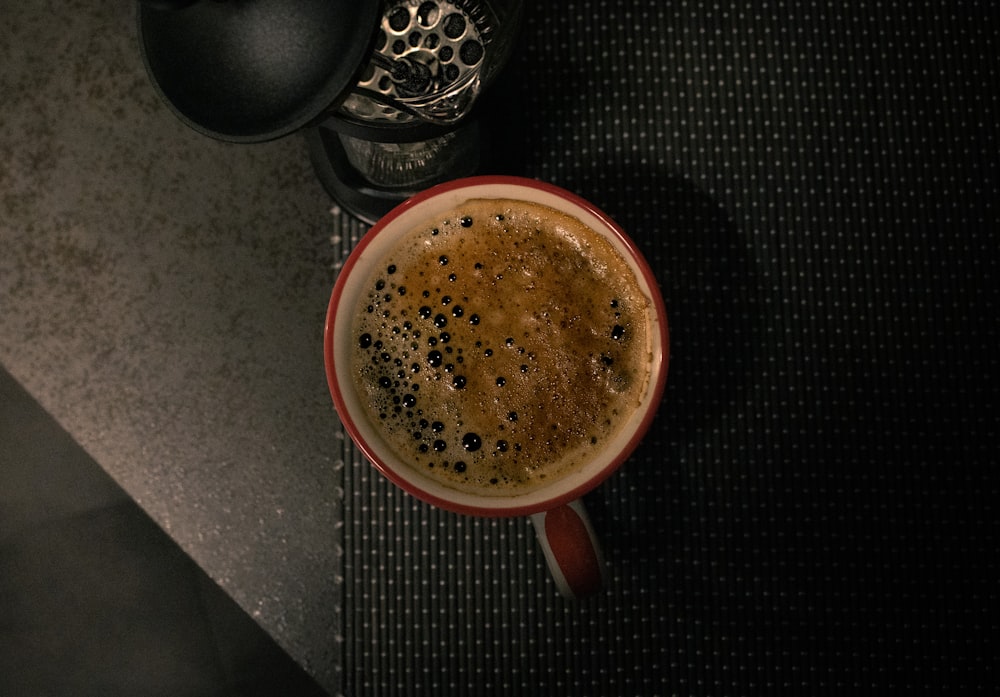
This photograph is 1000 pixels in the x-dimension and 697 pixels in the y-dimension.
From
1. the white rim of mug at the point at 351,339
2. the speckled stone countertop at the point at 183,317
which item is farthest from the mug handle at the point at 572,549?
the speckled stone countertop at the point at 183,317

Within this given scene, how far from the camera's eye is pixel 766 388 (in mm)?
595

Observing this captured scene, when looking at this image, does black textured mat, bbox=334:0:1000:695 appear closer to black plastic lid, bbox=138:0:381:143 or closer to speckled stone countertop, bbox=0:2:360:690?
speckled stone countertop, bbox=0:2:360:690

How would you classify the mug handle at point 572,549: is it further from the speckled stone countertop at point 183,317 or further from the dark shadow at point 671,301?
the speckled stone countertop at point 183,317

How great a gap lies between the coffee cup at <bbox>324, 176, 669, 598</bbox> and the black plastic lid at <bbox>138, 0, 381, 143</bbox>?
0.59 ft

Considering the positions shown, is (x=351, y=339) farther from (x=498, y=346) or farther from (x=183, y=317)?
(x=183, y=317)

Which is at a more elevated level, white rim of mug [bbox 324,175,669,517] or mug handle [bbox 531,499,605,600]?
white rim of mug [bbox 324,175,669,517]

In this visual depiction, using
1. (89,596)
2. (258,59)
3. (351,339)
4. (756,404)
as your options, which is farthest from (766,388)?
(89,596)

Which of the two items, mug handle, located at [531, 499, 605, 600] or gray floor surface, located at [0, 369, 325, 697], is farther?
gray floor surface, located at [0, 369, 325, 697]

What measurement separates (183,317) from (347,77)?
15.5 inches

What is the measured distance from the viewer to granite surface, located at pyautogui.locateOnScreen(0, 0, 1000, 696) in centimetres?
58

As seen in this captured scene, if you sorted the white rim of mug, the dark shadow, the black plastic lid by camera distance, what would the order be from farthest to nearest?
the dark shadow
the white rim of mug
the black plastic lid

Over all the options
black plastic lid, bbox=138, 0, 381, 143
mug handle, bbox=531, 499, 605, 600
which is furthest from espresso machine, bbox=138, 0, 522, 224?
mug handle, bbox=531, 499, 605, 600

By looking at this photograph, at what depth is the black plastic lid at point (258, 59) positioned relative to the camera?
1.11ft

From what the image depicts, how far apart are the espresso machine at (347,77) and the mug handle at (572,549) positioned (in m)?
0.27
